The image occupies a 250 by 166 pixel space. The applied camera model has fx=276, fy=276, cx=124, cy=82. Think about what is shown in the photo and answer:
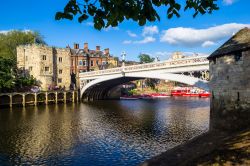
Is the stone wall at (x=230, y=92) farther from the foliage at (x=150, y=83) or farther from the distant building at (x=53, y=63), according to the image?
the foliage at (x=150, y=83)

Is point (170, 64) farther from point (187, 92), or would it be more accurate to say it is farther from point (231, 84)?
point (187, 92)

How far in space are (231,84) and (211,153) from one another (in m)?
6.06

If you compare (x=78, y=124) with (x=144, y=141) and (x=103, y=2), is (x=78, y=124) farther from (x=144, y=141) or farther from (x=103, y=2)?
(x=103, y=2)

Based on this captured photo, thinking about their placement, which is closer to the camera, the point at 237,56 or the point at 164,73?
the point at 237,56

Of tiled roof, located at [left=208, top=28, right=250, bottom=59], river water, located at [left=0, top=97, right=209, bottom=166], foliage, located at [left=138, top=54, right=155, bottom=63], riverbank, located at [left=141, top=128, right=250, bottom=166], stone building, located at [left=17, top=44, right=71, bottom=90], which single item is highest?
foliage, located at [left=138, top=54, right=155, bottom=63]

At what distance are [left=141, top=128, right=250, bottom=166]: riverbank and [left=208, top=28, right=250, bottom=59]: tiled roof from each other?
15.7 feet

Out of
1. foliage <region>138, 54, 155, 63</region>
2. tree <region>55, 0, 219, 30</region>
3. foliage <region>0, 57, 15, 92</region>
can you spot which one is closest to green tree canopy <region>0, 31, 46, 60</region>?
foliage <region>0, 57, 15, 92</region>

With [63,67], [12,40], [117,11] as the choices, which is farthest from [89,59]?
[117,11]

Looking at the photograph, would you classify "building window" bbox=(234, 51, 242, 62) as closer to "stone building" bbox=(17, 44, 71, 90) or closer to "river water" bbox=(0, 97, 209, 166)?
"river water" bbox=(0, 97, 209, 166)

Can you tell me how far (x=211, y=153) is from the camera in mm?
11398

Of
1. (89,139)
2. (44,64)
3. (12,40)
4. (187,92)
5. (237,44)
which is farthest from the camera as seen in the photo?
(187,92)

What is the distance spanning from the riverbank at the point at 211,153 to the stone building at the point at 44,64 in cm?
4763

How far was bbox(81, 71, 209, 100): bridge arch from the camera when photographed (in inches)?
1116

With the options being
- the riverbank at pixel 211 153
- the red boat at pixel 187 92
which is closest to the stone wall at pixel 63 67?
the red boat at pixel 187 92
